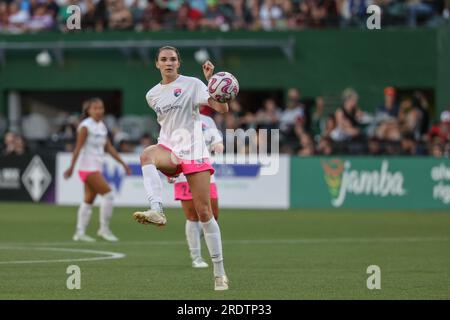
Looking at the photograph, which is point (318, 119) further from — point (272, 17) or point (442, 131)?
point (442, 131)

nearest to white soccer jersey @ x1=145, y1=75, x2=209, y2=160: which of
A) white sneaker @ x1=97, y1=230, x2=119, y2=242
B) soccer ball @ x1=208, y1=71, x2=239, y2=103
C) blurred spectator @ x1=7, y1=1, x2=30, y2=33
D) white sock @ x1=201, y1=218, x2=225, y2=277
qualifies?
soccer ball @ x1=208, y1=71, x2=239, y2=103

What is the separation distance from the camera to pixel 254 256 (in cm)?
1844

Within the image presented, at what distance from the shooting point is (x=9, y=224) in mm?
25719

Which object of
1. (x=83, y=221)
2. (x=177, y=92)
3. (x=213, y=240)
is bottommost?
(x=83, y=221)

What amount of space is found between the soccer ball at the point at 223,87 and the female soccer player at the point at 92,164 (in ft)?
29.6

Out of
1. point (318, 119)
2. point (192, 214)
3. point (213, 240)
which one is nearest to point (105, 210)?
point (192, 214)

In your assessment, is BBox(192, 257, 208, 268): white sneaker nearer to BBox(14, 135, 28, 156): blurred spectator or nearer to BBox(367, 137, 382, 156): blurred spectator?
→ BBox(367, 137, 382, 156): blurred spectator

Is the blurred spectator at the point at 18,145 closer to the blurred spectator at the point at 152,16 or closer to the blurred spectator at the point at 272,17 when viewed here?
the blurred spectator at the point at 152,16

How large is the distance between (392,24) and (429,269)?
2050 cm

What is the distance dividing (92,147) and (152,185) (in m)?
8.51

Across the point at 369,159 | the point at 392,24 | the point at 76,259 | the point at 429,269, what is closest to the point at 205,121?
the point at 76,259

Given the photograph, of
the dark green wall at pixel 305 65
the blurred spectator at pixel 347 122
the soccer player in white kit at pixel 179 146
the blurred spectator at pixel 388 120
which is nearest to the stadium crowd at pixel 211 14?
the dark green wall at pixel 305 65
